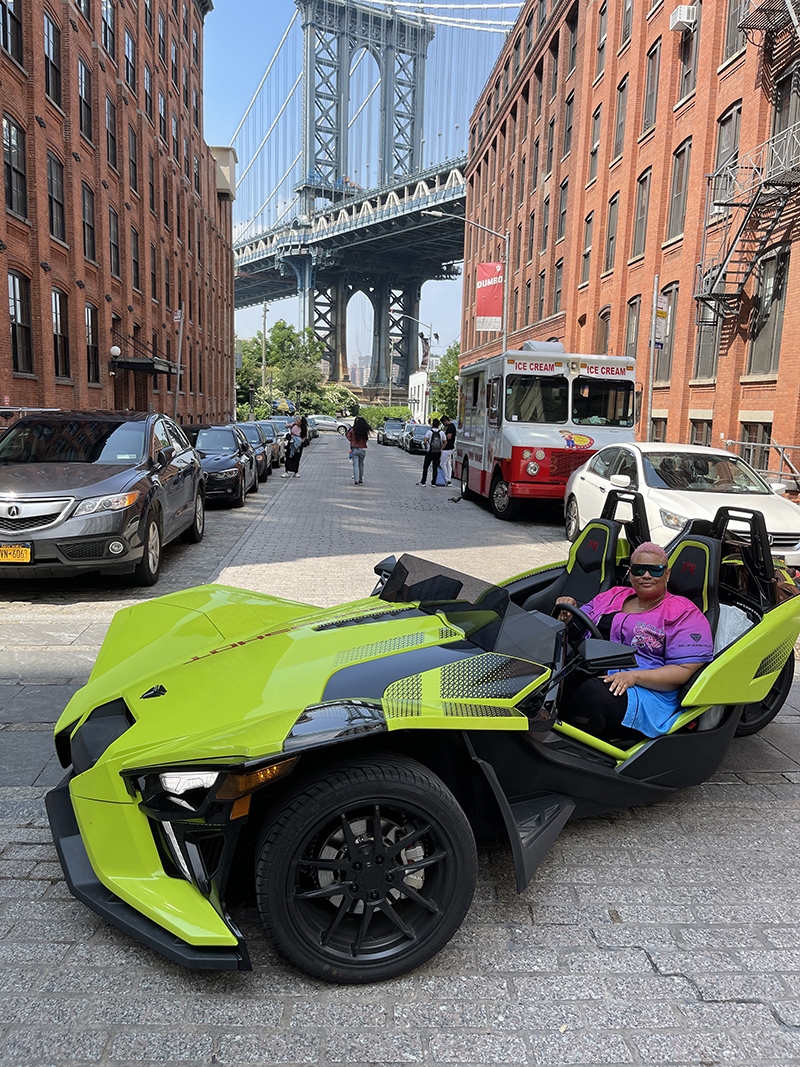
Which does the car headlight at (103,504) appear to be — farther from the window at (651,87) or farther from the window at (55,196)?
the window at (651,87)

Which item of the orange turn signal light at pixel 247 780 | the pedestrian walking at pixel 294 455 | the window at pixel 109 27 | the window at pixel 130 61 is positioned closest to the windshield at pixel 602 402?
the pedestrian walking at pixel 294 455

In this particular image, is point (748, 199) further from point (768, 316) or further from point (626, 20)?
point (626, 20)

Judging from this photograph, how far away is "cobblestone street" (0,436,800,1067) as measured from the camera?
2.37m

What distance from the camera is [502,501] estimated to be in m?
15.2

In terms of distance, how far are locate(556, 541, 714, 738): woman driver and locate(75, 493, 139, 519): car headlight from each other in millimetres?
5022

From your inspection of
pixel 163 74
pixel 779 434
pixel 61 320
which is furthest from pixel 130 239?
pixel 779 434

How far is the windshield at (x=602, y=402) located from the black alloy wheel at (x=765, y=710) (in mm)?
10248

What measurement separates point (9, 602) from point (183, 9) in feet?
155

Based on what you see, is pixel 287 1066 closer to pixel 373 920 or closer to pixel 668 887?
pixel 373 920

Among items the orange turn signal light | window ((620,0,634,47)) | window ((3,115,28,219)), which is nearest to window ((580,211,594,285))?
window ((620,0,634,47))

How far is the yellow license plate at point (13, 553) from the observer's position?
7254mm

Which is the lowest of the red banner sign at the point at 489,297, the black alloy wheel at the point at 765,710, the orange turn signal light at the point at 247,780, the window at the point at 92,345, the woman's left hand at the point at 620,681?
the black alloy wheel at the point at 765,710

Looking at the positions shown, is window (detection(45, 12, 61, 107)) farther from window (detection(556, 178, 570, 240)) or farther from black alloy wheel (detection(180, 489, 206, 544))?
window (detection(556, 178, 570, 240))

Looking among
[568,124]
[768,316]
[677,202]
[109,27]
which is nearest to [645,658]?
[768,316]
